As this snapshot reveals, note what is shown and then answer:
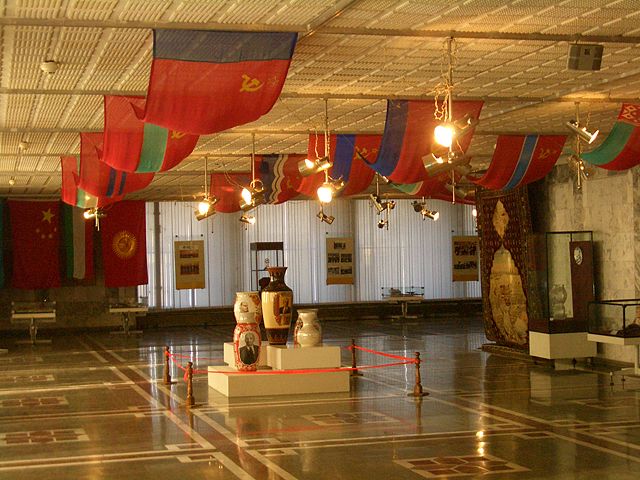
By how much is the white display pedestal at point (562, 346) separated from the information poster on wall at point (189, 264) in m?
13.2

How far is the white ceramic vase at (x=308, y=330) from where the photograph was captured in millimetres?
13820

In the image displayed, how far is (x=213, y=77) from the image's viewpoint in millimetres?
7988

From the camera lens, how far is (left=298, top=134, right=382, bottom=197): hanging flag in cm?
1415

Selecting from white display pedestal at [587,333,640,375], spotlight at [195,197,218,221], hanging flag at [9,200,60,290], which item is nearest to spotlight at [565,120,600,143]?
white display pedestal at [587,333,640,375]

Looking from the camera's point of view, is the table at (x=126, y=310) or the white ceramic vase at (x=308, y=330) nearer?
the white ceramic vase at (x=308, y=330)

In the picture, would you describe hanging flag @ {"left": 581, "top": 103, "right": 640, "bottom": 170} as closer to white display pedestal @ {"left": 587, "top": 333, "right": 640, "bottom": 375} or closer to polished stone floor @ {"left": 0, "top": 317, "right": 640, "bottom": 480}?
white display pedestal @ {"left": 587, "top": 333, "right": 640, "bottom": 375}

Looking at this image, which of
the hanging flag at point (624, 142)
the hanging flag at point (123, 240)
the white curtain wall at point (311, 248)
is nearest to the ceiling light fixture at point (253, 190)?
the hanging flag at point (624, 142)

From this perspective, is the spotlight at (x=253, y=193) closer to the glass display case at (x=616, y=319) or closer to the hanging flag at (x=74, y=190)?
the hanging flag at (x=74, y=190)

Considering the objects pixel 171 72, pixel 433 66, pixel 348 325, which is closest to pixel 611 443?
pixel 433 66

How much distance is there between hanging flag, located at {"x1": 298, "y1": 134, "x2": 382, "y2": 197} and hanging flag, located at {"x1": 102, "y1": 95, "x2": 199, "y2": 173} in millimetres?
2593

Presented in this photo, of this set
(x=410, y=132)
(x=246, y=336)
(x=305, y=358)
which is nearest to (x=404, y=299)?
(x=305, y=358)

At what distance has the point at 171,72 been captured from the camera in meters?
7.87

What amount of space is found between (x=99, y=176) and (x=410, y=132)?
16.6 feet

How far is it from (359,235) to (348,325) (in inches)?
134
